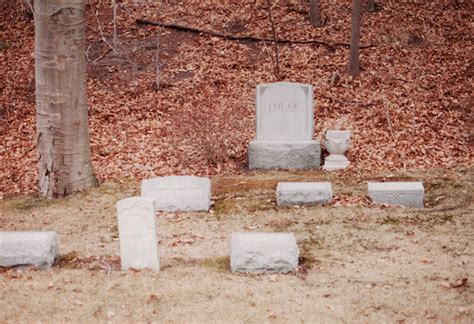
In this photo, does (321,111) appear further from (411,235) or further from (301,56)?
(411,235)

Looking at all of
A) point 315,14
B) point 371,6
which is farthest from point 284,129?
point 371,6

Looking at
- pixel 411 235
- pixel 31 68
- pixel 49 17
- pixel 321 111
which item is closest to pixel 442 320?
pixel 411 235

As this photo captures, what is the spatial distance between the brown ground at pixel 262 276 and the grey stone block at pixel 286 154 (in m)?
2.39

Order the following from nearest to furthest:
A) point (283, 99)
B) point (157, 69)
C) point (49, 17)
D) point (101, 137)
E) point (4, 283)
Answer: point (4, 283), point (49, 17), point (283, 99), point (101, 137), point (157, 69)

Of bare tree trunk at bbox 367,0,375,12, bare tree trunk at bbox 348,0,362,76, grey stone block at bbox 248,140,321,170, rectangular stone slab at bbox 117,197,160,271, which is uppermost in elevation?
bare tree trunk at bbox 367,0,375,12

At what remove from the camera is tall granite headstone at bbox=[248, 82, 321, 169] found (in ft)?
40.7

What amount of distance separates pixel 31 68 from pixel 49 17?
9.41m

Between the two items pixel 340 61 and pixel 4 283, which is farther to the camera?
pixel 340 61

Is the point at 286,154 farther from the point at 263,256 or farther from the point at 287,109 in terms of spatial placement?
the point at 263,256

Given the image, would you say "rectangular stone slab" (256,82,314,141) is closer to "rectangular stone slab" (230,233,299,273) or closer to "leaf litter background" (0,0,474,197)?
"leaf litter background" (0,0,474,197)

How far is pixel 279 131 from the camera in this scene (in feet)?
41.6

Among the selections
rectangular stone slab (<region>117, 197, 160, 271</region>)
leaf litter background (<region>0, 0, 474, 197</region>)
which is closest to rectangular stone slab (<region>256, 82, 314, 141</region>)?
leaf litter background (<region>0, 0, 474, 197</region>)

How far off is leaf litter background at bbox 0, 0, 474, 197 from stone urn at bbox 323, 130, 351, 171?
1.27 feet

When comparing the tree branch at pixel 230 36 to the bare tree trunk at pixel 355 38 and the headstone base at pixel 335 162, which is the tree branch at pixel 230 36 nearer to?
the bare tree trunk at pixel 355 38
